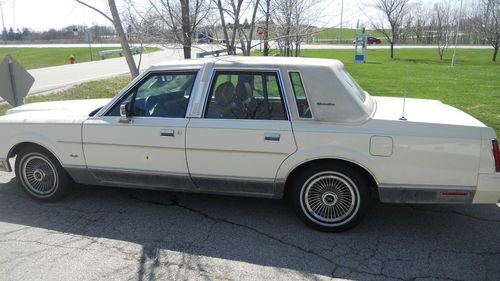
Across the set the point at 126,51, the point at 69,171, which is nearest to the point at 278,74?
the point at 69,171

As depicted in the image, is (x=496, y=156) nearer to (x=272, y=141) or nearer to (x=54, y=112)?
(x=272, y=141)

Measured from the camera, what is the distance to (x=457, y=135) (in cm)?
341

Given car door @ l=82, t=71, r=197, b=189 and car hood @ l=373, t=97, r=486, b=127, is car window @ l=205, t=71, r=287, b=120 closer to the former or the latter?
car door @ l=82, t=71, r=197, b=189

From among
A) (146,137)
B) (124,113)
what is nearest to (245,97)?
(146,137)

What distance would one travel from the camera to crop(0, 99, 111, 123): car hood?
4426 millimetres

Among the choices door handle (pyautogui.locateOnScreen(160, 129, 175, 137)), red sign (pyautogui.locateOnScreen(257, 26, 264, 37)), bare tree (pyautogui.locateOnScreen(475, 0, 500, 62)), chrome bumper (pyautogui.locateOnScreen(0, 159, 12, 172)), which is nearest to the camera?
door handle (pyautogui.locateOnScreen(160, 129, 175, 137))

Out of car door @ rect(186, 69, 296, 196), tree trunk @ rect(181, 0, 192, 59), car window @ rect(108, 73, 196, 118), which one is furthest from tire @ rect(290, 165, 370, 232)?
tree trunk @ rect(181, 0, 192, 59)

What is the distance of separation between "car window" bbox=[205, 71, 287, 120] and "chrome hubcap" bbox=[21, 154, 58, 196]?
2037 millimetres

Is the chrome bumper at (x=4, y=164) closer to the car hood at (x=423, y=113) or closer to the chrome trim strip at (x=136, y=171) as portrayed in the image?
the chrome trim strip at (x=136, y=171)

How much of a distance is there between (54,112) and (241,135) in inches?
93.5

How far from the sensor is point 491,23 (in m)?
29.3

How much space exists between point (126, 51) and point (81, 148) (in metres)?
3.66

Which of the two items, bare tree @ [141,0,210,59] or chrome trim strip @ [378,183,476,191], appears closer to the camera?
chrome trim strip @ [378,183,476,191]

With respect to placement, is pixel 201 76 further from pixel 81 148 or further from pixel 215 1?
pixel 215 1
